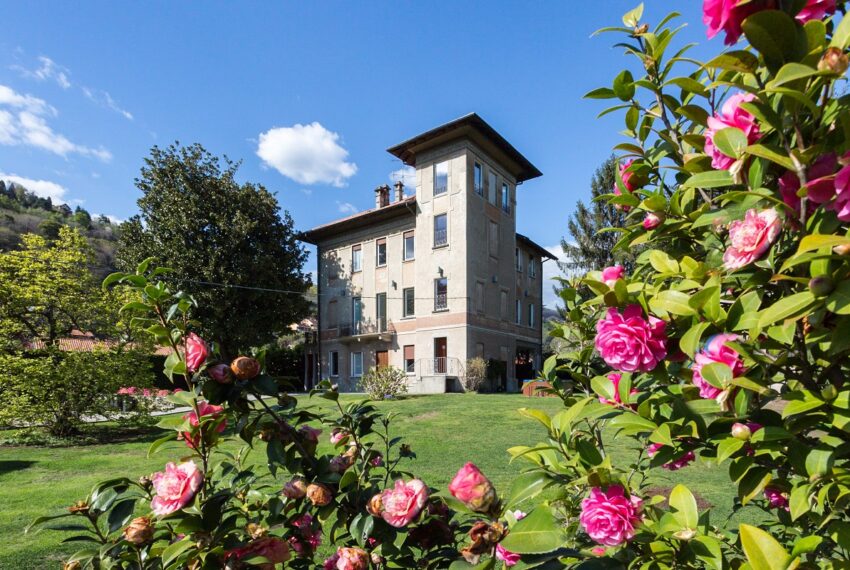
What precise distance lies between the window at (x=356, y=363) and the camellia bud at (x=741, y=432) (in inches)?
1046

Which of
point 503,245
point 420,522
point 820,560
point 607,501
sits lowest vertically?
point 820,560

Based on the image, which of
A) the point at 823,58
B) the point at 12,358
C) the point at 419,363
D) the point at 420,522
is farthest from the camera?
the point at 419,363

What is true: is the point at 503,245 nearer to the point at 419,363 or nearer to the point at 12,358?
the point at 419,363

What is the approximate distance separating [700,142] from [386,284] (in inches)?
989

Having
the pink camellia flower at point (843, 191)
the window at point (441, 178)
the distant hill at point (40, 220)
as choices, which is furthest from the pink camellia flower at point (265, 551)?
the distant hill at point (40, 220)

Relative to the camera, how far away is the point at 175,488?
1.12 meters

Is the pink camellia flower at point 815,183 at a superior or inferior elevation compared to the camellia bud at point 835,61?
inferior

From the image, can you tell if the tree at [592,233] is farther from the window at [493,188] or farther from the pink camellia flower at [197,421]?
the pink camellia flower at [197,421]

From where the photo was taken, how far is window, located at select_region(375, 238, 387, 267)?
26.5 meters

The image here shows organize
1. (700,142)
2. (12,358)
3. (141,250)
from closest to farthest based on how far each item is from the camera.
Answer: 1. (700,142)
2. (12,358)
3. (141,250)

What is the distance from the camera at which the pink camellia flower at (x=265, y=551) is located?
1118 mm

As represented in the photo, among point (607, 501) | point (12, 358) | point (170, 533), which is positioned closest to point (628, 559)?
point (607, 501)

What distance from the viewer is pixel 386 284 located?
2612 cm

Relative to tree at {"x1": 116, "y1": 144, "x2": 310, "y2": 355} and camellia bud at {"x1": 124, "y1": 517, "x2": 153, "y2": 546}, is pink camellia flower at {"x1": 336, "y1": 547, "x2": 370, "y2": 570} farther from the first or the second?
tree at {"x1": 116, "y1": 144, "x2": 310, "y2": 355}
